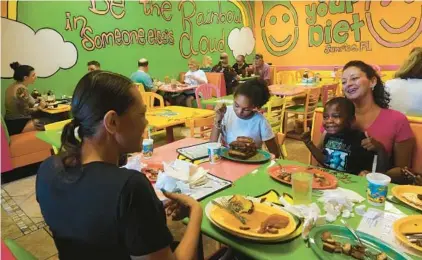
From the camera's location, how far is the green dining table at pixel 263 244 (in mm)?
1016

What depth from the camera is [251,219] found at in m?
1.20

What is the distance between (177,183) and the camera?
146cm

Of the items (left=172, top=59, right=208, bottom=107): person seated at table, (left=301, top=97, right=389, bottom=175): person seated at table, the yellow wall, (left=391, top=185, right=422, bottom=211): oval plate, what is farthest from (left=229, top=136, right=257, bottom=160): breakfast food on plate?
the yellow wall

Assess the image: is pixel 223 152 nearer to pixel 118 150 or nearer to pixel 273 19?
pixel 118 150

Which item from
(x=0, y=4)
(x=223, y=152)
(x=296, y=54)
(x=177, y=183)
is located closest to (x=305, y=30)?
(x=296, y=54)

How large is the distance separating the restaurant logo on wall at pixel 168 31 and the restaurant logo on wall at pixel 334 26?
2.43ft

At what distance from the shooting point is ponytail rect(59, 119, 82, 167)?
37.7 inches

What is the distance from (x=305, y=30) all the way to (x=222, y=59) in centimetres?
253

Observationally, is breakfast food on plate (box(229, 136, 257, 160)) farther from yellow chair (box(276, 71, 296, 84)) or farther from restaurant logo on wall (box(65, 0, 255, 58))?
yellow chair (box(276, 71, 296, 84))

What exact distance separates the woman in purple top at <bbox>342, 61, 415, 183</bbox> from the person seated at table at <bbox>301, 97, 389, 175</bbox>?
7cm

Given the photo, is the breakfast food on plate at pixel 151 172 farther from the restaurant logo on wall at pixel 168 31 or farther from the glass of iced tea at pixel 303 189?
the restaurant logo on wall at pixel 168 31

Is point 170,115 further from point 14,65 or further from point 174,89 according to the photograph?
point 14,65

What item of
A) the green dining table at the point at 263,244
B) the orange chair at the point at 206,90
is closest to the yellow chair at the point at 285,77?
the orange chair at the point at 206,90

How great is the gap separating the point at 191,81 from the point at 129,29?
155cm
